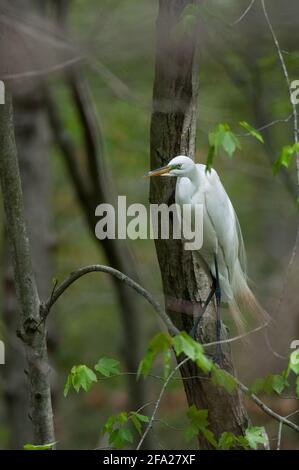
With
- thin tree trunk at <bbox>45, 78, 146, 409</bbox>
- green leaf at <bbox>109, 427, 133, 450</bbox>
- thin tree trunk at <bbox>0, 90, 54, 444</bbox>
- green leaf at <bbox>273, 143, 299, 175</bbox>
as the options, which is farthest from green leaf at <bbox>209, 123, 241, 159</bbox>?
thin tree trunk at <bbox>45, 78, 146, 409</bbox>

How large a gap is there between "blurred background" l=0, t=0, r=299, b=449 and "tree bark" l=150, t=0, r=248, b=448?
0.54ft

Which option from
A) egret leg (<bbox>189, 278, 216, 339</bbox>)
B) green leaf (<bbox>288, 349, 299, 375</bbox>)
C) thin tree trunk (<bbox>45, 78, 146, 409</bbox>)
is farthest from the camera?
thin tree trunk (<bbox>45, 78, 146, 409</bbox>)

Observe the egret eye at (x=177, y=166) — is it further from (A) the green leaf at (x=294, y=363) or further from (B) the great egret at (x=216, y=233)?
(A) the green leaf at (x=294, y=363)

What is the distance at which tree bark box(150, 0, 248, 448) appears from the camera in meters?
3.01

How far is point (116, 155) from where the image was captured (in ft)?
28.5

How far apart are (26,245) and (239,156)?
232 inches

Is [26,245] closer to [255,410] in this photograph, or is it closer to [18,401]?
[18,401]

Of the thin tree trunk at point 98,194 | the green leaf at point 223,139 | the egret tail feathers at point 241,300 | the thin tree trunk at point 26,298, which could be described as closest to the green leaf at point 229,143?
the green leaf at point 223,139

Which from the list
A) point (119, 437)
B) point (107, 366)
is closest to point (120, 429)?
point (119, 437)

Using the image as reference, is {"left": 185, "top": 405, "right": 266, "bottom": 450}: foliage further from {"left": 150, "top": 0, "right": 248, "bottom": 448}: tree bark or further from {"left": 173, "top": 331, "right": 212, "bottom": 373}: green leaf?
{"left": 173, "top": 331, "right": 212, "bottom": 373}: green leaf

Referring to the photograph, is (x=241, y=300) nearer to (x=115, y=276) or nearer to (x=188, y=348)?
(x=115, y=276)

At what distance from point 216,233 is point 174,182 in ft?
1.06
